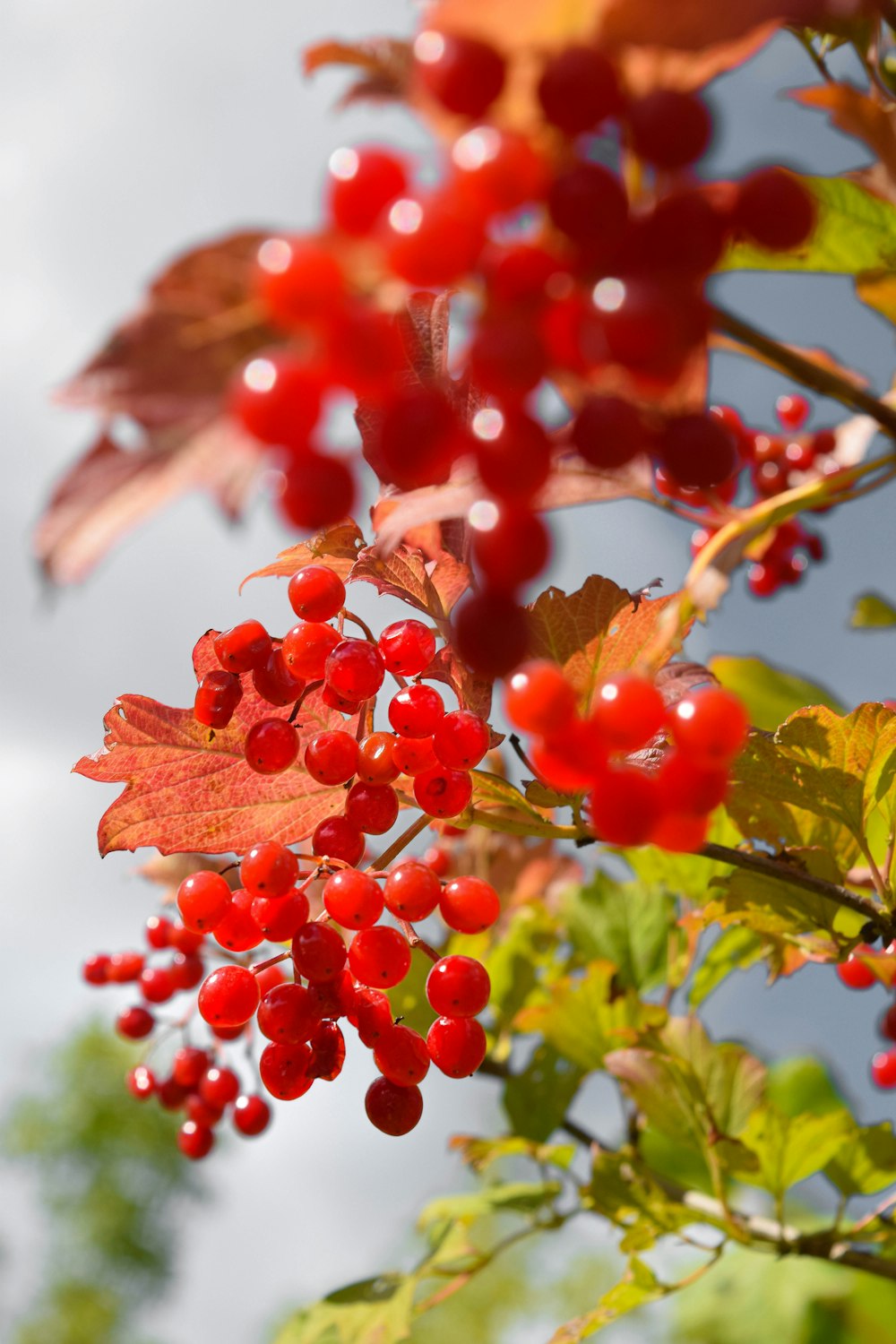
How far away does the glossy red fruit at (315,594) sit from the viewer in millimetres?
562

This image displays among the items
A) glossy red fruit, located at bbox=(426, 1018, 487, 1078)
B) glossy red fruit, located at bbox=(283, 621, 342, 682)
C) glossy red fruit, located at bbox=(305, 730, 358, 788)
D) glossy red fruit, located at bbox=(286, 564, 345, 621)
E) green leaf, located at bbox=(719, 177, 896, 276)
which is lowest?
glossy red fruit, located at bbox=(426, 1018, 487, 1078)

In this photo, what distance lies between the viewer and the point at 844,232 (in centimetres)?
45

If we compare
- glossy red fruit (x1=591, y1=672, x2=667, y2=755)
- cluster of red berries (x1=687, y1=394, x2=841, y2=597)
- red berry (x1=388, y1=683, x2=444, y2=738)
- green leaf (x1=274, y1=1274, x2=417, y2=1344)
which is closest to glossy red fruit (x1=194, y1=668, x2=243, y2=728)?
red berry (x1=388, y1=683, x2=444, y2=738)

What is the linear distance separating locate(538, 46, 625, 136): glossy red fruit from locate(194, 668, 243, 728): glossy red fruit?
0.38 meters

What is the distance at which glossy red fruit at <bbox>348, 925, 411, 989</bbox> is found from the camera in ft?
1.80

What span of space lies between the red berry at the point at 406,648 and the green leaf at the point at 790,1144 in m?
0.61

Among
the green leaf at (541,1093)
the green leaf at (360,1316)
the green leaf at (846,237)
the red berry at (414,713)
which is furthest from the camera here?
the green leaf at (541,1093)

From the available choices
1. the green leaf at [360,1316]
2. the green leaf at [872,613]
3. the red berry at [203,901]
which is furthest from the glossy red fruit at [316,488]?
the green leaf at [360,1316]

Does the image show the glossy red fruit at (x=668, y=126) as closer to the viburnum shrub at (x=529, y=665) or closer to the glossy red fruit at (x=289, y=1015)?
the viburnum shrub at (x=529, y=665)

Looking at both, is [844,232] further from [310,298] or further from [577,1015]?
[577,1015]

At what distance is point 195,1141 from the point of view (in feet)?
3.47

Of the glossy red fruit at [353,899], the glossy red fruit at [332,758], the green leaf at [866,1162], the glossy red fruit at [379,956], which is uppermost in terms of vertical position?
the glossy red fruit at [332,758]

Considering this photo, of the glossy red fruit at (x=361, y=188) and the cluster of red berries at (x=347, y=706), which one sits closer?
the glossy red fruit at (x=361, y=188)

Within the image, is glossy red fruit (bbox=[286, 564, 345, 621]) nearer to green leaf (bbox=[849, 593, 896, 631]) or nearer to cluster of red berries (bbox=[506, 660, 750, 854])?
cluster of red berries (bbox=[506, 660, 750, 854])
